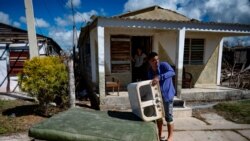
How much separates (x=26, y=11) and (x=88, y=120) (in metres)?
6.82

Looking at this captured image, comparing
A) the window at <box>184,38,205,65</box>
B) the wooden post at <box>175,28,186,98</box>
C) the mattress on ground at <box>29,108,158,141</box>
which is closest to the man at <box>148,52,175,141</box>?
the mattress on ground at <box>29,108,158,141</box>

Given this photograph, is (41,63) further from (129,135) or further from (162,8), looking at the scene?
(162,8)

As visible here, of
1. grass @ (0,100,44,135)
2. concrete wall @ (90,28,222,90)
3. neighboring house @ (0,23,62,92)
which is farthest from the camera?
neighboring house @ (0,23,62,92)

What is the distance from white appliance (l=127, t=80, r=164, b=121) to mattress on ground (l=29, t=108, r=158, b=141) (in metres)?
0.24

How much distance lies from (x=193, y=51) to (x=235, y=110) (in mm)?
3835

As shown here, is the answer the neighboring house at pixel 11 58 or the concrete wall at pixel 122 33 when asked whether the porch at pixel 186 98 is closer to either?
the concrete wall at pixel 122 33

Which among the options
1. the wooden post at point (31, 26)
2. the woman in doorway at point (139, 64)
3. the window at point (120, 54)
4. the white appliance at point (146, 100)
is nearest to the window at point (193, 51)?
the woman in doorway at point (139, 64)

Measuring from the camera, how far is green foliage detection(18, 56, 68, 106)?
6062 millimetres

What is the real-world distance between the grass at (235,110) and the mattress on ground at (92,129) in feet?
16.0

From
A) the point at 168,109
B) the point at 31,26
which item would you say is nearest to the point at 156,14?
the point at 31,26

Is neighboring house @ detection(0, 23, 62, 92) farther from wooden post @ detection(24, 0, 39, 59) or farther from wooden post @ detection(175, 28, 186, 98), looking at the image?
wooden post @ detection(175, 28, 186, 98)

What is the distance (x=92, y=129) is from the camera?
2891mm

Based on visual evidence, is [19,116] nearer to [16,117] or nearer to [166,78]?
[16,117]

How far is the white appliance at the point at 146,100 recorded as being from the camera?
365cm
